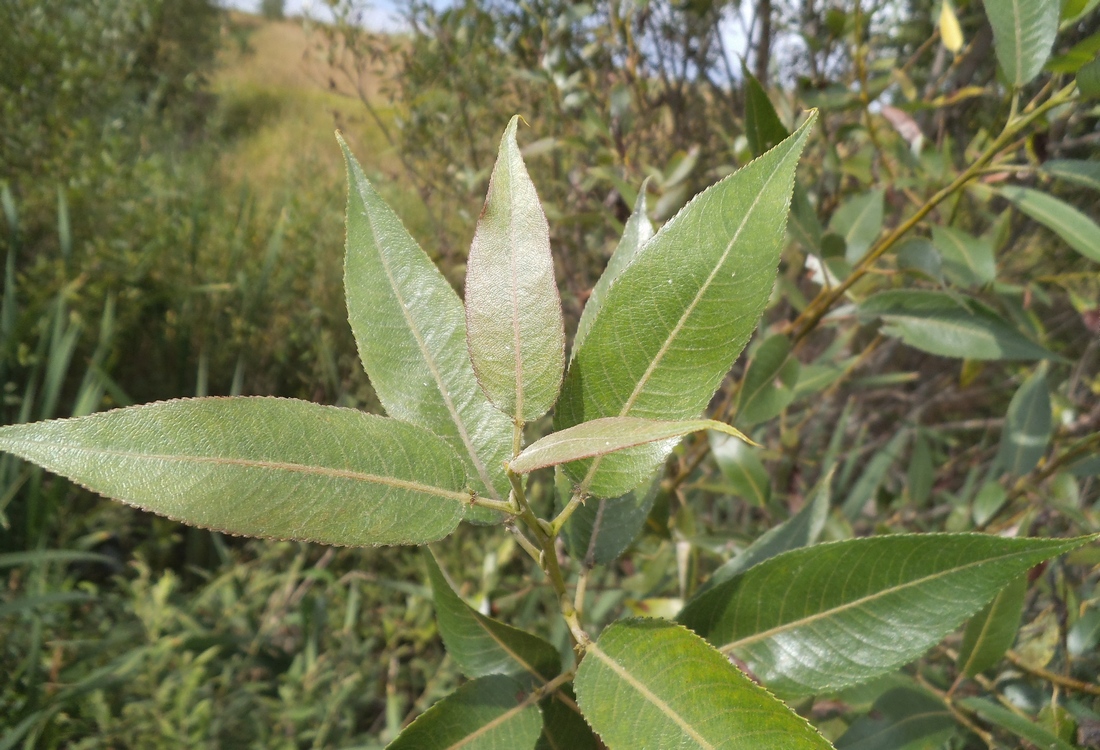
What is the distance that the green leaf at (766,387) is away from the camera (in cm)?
76

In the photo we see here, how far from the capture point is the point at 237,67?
8766 millimetres

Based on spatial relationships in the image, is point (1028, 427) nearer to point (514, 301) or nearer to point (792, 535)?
point (792, 535)

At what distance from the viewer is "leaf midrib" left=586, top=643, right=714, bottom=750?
1.07 ft

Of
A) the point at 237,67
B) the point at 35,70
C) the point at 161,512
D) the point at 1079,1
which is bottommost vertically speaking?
the point at 161,512

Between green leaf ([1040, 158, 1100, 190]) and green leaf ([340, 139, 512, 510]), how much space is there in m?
0.64

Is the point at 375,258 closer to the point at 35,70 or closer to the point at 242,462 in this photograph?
the point at 242,462

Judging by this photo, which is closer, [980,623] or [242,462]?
[242,462]

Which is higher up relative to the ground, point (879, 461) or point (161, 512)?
point (161, 512)

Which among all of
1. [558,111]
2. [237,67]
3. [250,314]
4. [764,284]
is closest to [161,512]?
[764,284]

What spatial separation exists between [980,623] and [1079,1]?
1.94 feet

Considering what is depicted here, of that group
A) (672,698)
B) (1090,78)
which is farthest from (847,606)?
(1090,78)

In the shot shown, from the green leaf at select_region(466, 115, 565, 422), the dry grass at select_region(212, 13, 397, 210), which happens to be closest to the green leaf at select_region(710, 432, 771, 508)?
the green leaf at select_region(466, 115, 565, 422)

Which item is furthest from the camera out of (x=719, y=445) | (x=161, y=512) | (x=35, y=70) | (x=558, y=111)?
(x=35, y=70)

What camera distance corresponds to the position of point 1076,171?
685 mm
